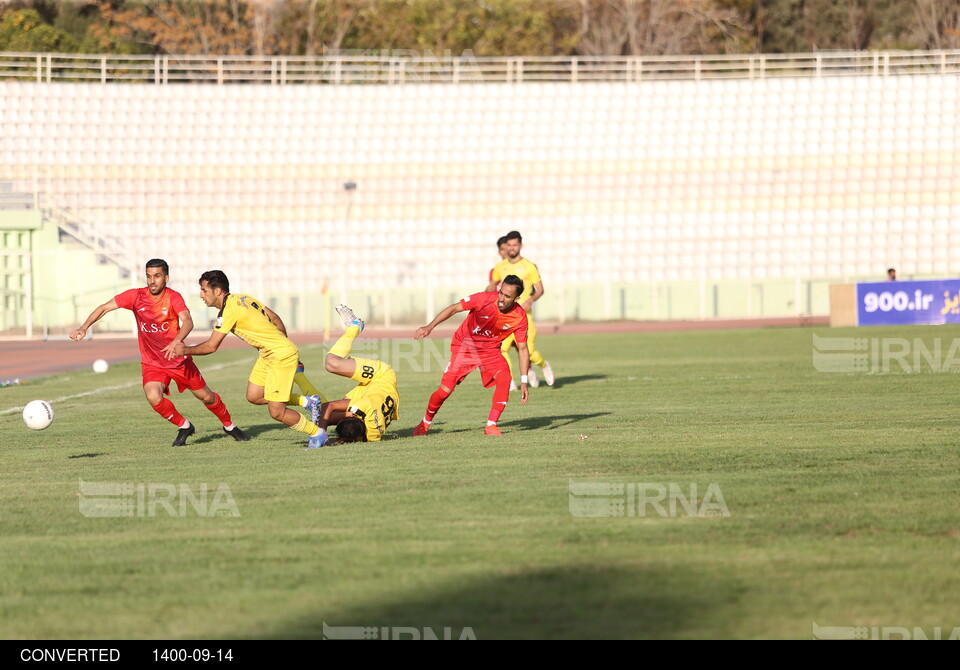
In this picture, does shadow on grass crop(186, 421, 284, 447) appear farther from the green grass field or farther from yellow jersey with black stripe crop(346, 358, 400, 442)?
yellow jersey with black stripe crop(346, 358, 400, 442)

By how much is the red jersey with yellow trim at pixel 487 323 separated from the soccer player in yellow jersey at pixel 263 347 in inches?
68.5

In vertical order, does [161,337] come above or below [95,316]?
below

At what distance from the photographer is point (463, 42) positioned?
52.2 m

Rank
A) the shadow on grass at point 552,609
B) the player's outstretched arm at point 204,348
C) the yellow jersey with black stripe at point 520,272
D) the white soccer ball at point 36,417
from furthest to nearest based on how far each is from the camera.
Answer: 1. the yellow jersey with black stripe at point 520,272
2. the white soccer ball at point 36,417
3. the player's outstretched arm at point 204,348
4. the shadow on grass at point 552,609

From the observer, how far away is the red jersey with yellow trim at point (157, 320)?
10953mm

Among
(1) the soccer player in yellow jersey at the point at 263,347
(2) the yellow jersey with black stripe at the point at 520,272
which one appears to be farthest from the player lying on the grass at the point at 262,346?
(2) the yellow jersey with black stripe at the point at 520,272

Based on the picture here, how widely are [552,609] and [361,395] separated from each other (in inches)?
230

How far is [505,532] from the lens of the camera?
6340 mm

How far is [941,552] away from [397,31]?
49.4 m

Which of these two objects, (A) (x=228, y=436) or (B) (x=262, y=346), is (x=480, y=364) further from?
(A) (x=228, y=436)

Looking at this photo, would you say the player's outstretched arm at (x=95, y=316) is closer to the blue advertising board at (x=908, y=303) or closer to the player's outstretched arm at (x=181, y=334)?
the player's outstretched arm at (x=181, y=334)

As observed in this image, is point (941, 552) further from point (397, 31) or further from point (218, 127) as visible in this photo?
point (397, 31)

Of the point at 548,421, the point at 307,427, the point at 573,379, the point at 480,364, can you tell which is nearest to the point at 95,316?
the point at 307,427

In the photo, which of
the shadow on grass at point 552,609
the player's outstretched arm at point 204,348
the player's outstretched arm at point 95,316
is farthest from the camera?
the player's outstretched arm at point 95,316
